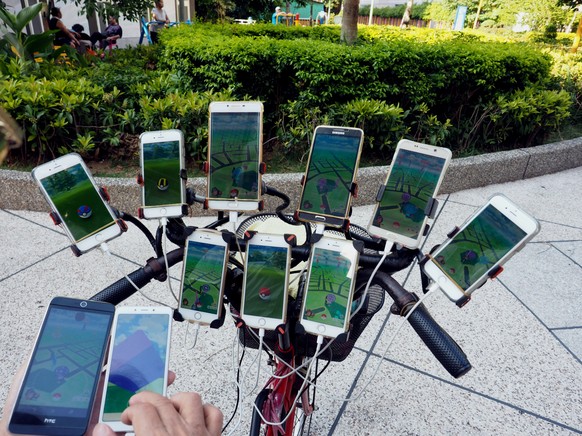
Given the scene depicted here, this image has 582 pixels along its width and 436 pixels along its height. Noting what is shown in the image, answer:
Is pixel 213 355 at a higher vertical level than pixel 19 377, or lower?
lower

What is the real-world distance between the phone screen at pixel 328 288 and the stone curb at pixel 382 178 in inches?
118

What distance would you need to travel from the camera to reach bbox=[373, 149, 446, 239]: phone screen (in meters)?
1.12

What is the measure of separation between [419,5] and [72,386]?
1831 inches

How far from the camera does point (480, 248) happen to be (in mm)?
1038

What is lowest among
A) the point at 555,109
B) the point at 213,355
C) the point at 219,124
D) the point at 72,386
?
the point at 213,355

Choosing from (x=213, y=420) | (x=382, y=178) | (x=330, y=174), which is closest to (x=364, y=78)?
(x=382, y=178)

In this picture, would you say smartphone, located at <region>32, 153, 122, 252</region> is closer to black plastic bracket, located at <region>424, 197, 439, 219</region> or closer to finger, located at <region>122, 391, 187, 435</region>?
finger, located at <region>122, 391, 187, 435</region>

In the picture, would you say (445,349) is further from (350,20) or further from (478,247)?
(350,20)

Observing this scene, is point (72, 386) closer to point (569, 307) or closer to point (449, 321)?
point (449, 321)

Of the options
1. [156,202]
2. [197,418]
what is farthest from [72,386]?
[156,202]

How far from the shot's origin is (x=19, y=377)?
920 mm

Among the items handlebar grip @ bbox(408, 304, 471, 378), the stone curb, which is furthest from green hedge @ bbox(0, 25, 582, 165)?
handlebar grip @ bbox(408, 304, 471, 378)

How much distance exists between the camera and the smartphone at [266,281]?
1.06m

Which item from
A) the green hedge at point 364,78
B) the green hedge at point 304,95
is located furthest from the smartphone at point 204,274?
the green hedge at point 364,78
